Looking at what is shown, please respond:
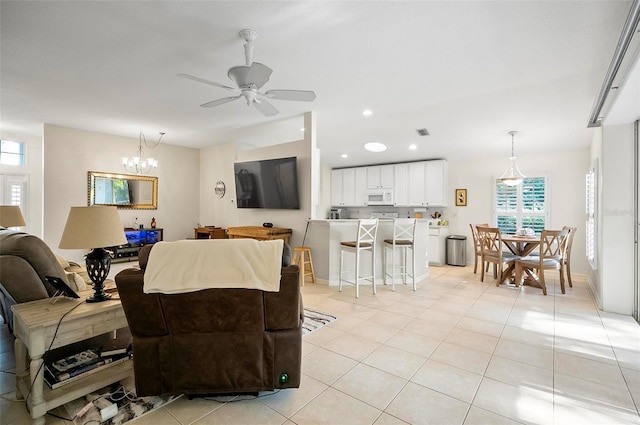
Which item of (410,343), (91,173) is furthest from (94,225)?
(91,173)

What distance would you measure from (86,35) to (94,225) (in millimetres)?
1814

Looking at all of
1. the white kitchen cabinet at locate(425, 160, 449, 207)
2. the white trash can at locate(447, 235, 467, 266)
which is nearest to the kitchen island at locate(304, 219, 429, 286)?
the white trash can at locate(447, 235, 467, 266)

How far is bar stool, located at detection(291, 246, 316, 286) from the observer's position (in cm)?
460

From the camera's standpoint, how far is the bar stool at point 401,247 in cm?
439

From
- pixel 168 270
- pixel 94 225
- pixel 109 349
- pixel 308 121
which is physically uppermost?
pixel 308 121

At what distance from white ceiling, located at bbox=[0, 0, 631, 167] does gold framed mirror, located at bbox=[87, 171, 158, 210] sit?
1.09 metres

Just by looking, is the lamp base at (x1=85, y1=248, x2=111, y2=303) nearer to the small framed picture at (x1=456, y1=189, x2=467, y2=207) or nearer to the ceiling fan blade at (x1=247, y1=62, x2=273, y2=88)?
the ceiling fan blade at (x1=247, y1=62, x2=273, y2=88)

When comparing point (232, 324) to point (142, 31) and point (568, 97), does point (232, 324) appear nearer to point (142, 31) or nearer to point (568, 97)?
point (142, 31)

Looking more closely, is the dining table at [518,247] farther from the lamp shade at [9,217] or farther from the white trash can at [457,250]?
the lamp shade at [9,217]

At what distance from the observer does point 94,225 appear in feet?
6.53

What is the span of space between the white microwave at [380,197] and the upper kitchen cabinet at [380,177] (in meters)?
0.10

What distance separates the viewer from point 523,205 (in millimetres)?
6062

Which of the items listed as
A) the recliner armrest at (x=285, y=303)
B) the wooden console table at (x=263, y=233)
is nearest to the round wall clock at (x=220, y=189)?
the wooden console table at (x=263, y=233)

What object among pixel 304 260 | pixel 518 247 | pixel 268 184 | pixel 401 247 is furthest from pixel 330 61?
pixel 518 247
